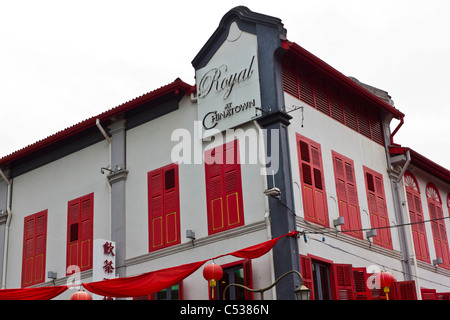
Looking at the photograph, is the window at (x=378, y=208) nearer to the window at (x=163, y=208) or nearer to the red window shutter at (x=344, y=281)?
the red window shutter at (x=344, y=281)

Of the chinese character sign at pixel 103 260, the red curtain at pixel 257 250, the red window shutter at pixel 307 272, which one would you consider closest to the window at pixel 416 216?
the red window shutter at pixel 307 272

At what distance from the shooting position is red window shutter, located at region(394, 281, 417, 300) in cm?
1909

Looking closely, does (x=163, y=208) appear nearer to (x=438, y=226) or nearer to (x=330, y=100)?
(x=330, y=100)

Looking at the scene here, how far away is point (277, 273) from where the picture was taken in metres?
16.4

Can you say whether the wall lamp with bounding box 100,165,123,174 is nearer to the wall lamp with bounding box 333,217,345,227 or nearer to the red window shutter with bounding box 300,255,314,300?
the wall lamp with bounding box 333,217,345,227

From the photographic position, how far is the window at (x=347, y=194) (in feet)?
62.0

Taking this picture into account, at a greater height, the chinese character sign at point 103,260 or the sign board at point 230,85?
the sign board at point 230,85

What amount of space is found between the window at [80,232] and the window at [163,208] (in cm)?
213

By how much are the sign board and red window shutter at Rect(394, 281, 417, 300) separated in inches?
229

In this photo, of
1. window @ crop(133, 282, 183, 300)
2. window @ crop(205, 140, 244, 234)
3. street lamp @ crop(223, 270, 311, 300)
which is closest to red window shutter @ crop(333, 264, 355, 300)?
street lamp @ crop(223, 270, 311, 300)
